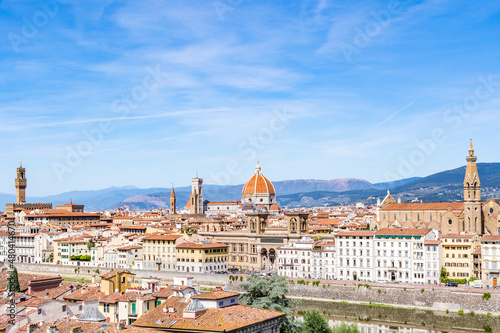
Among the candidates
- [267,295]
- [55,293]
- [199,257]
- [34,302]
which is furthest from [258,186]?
[34,302]

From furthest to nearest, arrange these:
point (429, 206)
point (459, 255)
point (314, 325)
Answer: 1. point (429, 206)
2. point (459, 255)
3. point (314, 325)

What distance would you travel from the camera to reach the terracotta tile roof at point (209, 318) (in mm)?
28797

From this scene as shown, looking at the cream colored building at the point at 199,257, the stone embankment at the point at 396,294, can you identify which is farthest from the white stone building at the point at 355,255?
the cream colored building at the point at 199,257

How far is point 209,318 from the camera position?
2956 cm

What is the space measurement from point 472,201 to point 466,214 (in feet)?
Result: 5.77

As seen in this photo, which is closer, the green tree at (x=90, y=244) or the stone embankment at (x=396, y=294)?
the stone embankment at (x=396, y=294)

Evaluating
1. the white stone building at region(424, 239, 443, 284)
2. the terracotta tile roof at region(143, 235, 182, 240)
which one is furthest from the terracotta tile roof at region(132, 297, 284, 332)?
the terracotta tile roof at region(143, 235, 182, 240)

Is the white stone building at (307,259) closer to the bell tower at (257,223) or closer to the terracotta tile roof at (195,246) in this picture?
the terracotta tile roof at (195,246)

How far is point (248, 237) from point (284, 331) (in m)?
53.4

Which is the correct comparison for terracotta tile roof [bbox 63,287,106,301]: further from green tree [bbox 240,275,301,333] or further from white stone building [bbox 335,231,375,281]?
white stone building [bbox 335,231,375,281]

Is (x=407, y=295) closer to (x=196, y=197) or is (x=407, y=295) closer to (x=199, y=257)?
(x=199, y=257)

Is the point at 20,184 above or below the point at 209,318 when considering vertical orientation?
above

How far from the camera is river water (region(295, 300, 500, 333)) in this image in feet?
174

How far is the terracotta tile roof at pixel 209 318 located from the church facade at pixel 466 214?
169 feet
